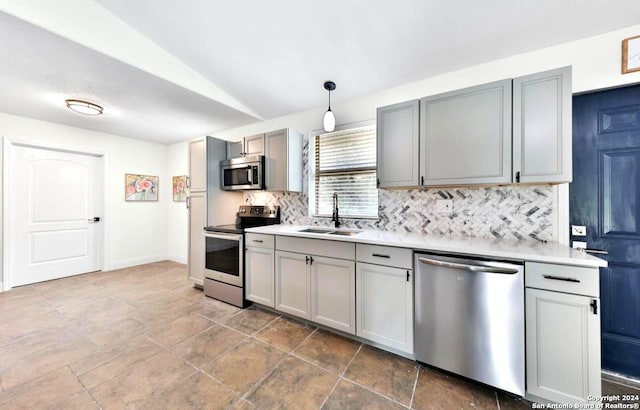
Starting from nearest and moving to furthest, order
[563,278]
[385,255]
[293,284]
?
1. [563,278]
2. [385,255]
3. [293,284]

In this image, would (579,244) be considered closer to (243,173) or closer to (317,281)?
(317,281)

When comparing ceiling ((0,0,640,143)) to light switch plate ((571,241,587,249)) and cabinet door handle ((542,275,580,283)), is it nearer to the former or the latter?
light switch plate ((571,241,587,249))

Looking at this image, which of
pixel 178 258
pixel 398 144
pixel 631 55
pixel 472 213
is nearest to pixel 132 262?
pixel 178 258

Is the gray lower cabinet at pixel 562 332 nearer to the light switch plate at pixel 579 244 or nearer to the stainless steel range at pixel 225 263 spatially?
the light switch plate at pixel 579 244

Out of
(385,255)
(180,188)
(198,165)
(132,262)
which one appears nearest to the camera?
(385,255)

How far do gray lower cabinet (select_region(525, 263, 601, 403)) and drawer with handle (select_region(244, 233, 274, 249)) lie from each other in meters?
2.16

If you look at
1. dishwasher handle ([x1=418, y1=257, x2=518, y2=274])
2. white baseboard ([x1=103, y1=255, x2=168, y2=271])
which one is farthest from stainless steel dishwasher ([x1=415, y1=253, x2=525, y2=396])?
white baseboard ([x1=103, y1=255, x2=168, y2=271])

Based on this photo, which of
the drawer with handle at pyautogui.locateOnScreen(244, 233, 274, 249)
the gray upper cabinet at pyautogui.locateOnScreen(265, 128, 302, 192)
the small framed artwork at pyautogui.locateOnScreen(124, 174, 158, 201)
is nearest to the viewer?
the drawer with handle at pyautogui.locateOnScreen(244, 233, 274, 249)

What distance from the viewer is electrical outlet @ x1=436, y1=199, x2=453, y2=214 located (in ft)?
7.53

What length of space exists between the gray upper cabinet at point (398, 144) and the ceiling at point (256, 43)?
1.67 ft

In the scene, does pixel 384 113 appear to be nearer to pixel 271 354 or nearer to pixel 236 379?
pixel 271 354

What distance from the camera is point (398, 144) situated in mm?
2207

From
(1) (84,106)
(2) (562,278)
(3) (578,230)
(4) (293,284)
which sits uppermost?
(1) (84,106)

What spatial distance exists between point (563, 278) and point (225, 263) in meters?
3.07
